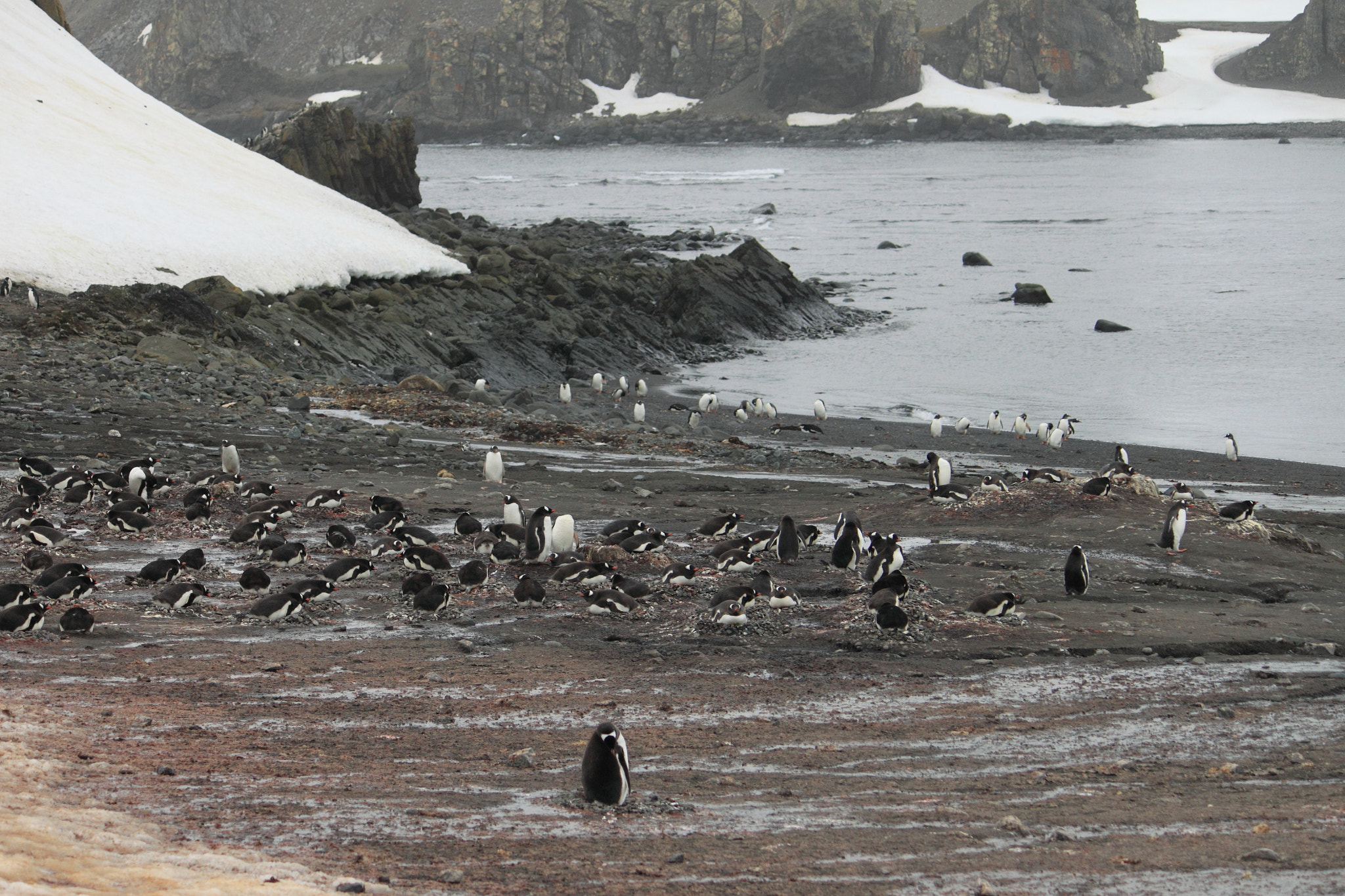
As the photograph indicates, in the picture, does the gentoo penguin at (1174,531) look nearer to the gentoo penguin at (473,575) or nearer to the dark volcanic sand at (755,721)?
the dark volcanic sand at (755,721)

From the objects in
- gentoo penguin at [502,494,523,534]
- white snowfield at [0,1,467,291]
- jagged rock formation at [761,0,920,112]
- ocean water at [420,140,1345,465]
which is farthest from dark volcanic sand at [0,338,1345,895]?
jagged rock formation at [761,0,920,112]

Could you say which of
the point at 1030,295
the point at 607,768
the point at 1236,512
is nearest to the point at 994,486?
the point at 1236,512

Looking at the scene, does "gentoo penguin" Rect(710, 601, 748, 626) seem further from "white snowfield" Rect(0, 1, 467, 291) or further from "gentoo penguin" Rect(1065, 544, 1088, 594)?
"white snowfield" Rect(0, 1, 467, 291)

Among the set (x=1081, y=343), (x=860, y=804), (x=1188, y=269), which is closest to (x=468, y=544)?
(x=860, y=804)

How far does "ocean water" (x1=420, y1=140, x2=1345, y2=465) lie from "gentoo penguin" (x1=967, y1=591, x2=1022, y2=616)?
1319 centimetres

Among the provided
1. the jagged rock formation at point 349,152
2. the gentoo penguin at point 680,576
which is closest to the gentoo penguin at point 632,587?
the gentoo penguin at point 680,576

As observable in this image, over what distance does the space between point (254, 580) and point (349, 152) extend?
41.6 metres

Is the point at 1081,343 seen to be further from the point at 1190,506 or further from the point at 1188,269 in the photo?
the point at 1190,506

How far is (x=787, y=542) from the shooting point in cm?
1048

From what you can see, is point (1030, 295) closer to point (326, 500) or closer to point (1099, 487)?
point (1099, 487)

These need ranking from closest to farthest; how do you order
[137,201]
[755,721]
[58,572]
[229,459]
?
[755,721], [58,572], [229,459], [137,201]

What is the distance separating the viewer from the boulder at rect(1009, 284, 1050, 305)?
39.7 metres

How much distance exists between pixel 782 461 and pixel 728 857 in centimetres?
1223

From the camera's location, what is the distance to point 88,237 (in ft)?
76.8
